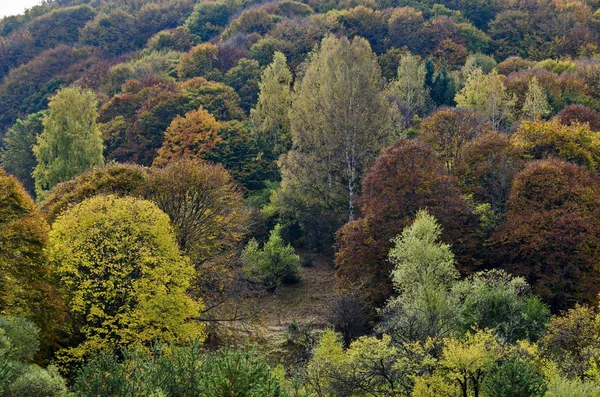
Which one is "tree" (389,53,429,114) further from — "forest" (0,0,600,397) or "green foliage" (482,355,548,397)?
"green foliage" (482,355,548,397)

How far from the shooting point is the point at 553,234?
86.2ft

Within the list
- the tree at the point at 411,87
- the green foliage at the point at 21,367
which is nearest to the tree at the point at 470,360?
the green foliage at the point at 21,367

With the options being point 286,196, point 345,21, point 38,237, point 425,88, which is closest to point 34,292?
point 38,237

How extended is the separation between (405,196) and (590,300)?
10.6 m

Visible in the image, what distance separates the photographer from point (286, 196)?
40281 mm

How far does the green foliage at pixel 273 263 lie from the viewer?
35500mm

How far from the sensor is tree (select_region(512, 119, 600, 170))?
32562mm

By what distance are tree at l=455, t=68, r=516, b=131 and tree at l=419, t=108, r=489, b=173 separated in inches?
315

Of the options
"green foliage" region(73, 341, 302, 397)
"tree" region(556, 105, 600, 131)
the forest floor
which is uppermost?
"green foliage" region(73, 341, 302, 397)

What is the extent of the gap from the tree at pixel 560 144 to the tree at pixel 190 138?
24855mm

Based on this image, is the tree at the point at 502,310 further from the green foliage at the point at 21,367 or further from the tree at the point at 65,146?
the tree at the point at 65,146

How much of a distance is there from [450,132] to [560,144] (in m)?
8.54

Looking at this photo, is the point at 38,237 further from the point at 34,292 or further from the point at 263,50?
the point at 263,50

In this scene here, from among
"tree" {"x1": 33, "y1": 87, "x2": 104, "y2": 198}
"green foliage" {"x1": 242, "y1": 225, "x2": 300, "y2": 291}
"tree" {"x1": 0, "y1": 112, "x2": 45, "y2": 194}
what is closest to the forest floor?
"green foliage" {"x1": 242, "y1": 225, "x2": 300, "y2": 291}
